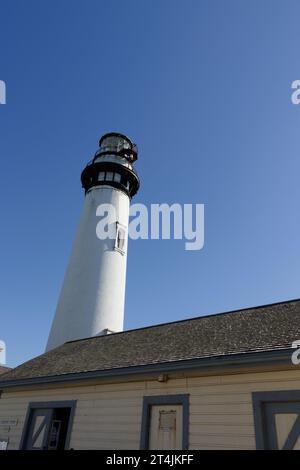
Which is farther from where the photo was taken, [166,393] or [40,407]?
[40,407]

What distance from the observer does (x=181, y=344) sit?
930cm

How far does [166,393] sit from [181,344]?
1.70 meters

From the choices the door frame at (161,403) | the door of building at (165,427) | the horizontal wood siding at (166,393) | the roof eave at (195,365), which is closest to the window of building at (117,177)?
the horizontal wood siding at (166,393)

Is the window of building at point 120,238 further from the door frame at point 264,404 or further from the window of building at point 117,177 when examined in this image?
the door frame at point 264,404

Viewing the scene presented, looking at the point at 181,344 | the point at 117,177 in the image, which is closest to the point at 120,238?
the point at 117,177

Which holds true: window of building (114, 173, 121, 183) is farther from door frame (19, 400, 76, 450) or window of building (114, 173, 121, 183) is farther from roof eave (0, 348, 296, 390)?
door frame (19, 400, 76, 450)

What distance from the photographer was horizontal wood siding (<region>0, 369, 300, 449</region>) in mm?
6562

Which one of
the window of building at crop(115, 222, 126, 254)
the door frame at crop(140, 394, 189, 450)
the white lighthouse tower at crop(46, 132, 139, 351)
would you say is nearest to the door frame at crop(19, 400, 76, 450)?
the door frame at crop(140, 394, 189, 450)

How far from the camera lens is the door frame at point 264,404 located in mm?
6171

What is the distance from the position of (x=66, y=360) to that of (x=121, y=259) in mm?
9491

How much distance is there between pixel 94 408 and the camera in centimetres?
884

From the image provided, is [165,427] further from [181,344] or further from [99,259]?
[99,259]

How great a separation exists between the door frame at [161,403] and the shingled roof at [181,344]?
0.72m

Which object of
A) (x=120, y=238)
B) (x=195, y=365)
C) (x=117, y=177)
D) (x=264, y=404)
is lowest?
(x=264, y=404)
